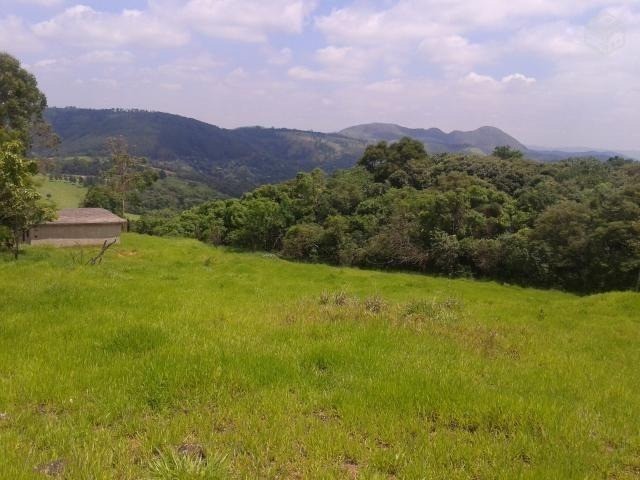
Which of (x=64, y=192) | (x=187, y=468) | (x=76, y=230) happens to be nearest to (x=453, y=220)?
(x=76, y=230)

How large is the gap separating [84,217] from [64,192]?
308 ft

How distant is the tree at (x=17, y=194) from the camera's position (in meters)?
21.5

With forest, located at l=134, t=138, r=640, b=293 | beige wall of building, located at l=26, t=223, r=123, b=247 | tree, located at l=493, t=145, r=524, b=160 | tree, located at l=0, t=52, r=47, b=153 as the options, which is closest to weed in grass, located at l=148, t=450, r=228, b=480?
beige wall of building, located at l=26, t=223, r=123, b=247

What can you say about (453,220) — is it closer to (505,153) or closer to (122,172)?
(505,153)

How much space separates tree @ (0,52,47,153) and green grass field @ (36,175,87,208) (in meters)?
61.5

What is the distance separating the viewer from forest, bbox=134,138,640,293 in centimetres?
4088

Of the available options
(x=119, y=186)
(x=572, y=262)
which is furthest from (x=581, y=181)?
(x=119, y=186)

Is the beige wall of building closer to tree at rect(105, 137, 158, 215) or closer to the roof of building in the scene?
the roof of building

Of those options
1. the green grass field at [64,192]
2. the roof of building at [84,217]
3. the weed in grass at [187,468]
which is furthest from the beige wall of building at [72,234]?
the green grass field at [64,192]

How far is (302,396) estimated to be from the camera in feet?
21.1

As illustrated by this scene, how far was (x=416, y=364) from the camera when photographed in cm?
757

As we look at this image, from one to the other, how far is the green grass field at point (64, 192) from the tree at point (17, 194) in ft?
263

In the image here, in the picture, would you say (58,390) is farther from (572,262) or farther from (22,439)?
(572,262)

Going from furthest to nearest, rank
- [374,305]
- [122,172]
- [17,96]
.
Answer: [122,172]
[17,96]
[374,305]
